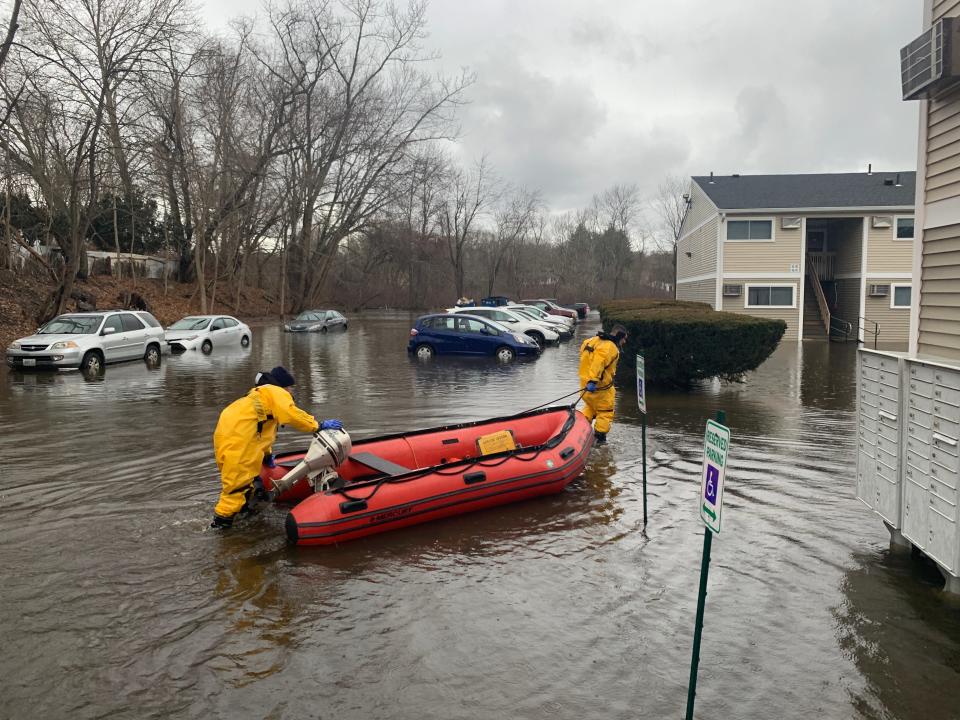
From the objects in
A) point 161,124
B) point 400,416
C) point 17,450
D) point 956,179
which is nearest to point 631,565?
point 956,179

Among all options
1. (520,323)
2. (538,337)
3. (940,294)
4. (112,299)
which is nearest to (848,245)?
(538,337)

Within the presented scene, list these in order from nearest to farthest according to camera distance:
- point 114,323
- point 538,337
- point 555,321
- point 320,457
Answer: point 320,457 < point 114,323 < point 538,337 < point 555,321

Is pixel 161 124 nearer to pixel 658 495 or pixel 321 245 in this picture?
pixel 321 245

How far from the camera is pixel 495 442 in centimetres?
920

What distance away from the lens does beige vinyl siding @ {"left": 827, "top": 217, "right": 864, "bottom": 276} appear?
31594 millimetres

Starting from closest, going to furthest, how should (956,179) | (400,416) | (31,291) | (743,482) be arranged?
(956,179) → (743,482) → (400,416) → (31,291)

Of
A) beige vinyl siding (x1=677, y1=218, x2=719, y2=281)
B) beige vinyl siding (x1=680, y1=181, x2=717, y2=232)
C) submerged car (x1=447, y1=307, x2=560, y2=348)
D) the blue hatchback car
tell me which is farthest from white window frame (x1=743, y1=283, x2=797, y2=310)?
the blue hatchback car

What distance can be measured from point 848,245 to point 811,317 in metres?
3.57

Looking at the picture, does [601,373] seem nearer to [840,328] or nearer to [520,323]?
[520,323]

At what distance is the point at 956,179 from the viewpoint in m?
6.79

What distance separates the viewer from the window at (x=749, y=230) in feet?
103

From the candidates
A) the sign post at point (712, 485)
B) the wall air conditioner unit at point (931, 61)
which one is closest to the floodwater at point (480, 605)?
the sign post at point (712, 485)

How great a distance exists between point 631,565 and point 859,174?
115ft

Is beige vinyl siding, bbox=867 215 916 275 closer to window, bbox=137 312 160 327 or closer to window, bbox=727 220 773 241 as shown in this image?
window, bbox=727 220 773 241
